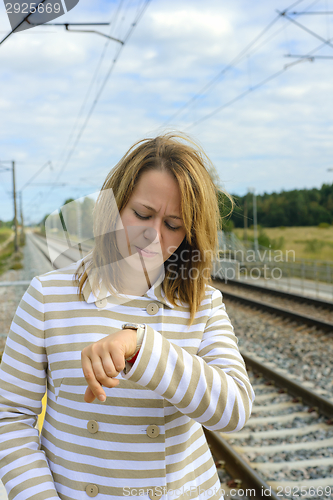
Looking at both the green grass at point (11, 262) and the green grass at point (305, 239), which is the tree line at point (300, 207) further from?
the green grass at point (11, 262)

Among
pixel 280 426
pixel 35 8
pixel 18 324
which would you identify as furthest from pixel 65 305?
pixel 280 426

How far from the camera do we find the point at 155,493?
43.9 inches

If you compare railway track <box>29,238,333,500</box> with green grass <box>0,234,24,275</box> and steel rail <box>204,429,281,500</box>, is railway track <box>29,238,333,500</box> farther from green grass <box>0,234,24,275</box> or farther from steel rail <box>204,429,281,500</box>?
green grass <box>0,234,24,275</box>

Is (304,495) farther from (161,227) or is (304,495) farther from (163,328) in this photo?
(161,227)

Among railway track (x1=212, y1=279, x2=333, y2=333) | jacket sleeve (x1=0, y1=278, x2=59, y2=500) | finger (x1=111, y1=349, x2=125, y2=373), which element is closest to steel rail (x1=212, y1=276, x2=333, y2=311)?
railway track (x1=212, y1=279, x2=333, y2=333)

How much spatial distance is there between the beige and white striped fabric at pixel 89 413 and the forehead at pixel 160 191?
313 millimetres

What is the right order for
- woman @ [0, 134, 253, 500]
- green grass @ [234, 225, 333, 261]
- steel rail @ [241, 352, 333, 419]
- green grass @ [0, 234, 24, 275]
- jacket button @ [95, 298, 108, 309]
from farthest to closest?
green grass @ [234, 225, 333, 261] < green grass @ [0, 234, 24, 275] < steel rail @ [241, 352, 333, 419] < jacket button @ [95, 298, 108, 309] < woman @ [0, 134, 253, 500]

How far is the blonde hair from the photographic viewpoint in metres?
1.21

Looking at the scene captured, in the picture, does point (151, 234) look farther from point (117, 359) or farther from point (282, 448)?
point (282, 448)

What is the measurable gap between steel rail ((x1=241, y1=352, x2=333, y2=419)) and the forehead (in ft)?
12.6

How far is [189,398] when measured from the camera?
99cm

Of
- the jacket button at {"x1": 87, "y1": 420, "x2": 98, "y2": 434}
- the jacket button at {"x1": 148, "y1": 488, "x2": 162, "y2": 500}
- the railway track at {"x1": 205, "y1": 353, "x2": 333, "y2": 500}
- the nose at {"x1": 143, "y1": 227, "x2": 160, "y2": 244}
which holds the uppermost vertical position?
the nose at {"x1": 143, "y1": 227, "x2": 160, "y2": 244}

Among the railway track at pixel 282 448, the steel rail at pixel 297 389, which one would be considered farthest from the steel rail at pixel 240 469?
the steel rail at pixel 297 389

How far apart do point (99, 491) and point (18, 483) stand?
210 millimetres
